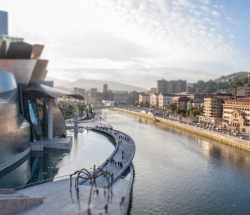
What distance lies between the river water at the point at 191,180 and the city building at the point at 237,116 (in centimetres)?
1419

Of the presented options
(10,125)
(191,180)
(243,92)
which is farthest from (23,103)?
(243,92)

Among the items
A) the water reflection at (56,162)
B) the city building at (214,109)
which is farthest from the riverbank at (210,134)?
the water reflection at (56,162)

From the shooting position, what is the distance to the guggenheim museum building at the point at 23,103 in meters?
34.6

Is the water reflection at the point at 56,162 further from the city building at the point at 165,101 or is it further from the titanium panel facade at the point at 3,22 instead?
the city building at the point at 165,101

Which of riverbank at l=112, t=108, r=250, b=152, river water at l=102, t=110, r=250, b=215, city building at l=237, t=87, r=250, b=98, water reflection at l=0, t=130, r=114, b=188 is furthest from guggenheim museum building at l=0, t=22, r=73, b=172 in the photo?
city building at l=237, t=87, r=250, b=98

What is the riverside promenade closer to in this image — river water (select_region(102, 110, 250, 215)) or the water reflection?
river water (select_region(102, 110, 250, 215))

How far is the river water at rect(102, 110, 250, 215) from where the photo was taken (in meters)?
25.5

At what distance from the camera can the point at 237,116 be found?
67.6 m

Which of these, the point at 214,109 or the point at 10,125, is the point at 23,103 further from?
the point at 214,109

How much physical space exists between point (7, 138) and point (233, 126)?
4628 centimetres

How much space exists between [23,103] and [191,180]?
904 inches

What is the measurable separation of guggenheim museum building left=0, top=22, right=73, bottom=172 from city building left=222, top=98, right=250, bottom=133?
107ft

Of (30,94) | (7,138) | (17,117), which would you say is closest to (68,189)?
(7,138)

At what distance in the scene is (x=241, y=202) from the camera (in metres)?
27.0
